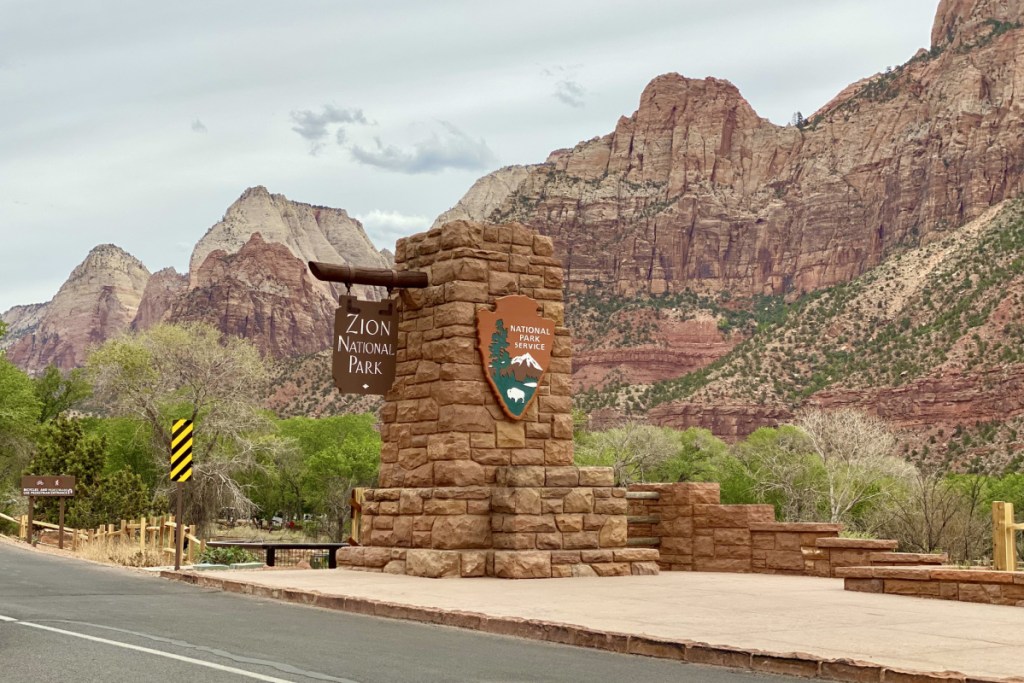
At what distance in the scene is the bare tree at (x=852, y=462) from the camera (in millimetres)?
60938

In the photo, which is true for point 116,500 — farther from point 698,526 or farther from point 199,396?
point 698,526

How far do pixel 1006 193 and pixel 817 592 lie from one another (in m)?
133

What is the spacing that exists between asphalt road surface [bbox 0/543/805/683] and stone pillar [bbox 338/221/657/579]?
3689 millimetres

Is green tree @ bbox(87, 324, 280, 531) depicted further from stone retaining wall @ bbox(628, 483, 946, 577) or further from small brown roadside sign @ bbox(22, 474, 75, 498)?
stone retaining wall @ bbox(628, 483, 946, 577)

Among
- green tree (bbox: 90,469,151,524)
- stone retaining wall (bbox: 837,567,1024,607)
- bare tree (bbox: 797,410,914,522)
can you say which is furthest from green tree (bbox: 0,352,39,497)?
stone retaining wall (bbox: 837,567,1024,607)

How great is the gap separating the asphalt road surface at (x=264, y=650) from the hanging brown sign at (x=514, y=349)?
539 cm

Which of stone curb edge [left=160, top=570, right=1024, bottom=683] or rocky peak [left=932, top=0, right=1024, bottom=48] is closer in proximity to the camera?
stone curb edge [left=160, top=570, right=1024, bottom=683]

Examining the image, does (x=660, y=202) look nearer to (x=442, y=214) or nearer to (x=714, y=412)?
(x=442, y=214)

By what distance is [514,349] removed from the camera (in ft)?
59.2

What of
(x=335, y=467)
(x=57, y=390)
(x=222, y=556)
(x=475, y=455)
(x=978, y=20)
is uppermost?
(x=978, y=20)

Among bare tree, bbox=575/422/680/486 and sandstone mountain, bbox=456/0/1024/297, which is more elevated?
sandstone mountain, bbox=456/0/1024/297

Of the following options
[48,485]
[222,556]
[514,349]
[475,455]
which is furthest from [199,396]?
[475,455]

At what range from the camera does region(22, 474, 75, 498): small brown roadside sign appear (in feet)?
112

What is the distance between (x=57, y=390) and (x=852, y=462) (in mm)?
49229
